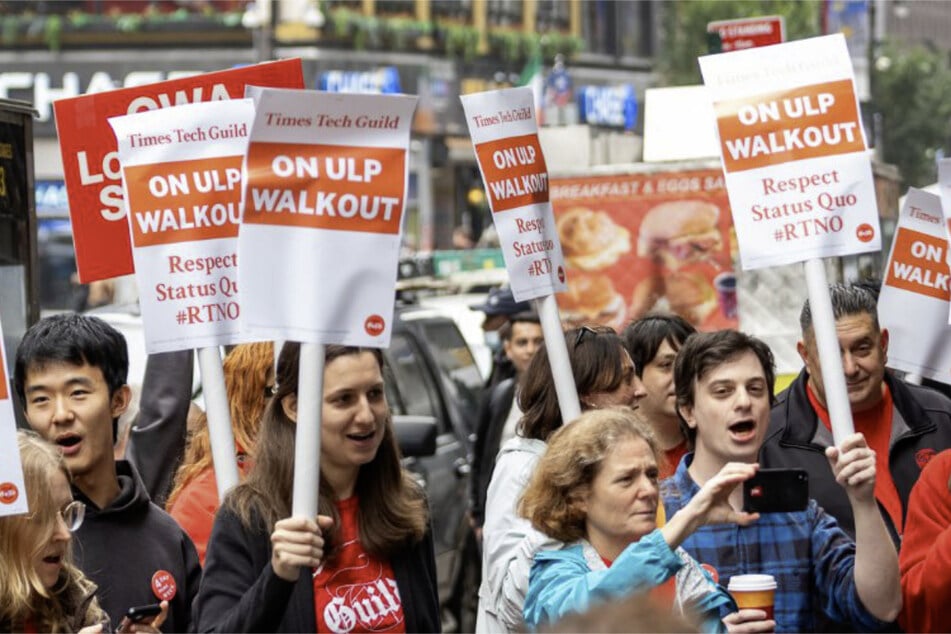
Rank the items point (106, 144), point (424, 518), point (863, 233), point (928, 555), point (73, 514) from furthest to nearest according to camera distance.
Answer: point (106, 144), point (863, 233), point (928, 555), point (424, 518), point (73, 514)

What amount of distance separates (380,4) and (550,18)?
8.41 m

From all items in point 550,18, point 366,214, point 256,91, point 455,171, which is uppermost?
point 256,91

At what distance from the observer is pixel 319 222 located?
4.66 meters

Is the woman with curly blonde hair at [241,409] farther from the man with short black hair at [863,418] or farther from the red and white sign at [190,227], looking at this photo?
the man with short black hair at [863,418]

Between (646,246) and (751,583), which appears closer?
(751,583)

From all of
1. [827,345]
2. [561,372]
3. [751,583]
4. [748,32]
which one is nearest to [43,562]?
[751,583]

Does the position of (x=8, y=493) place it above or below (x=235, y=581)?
above

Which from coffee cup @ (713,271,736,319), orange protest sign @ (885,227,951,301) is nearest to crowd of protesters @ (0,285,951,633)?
orange protest sign @ (885,227,951,301)

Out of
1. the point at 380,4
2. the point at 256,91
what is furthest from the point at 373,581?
the point at 380,4

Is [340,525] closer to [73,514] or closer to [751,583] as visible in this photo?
[73,514]

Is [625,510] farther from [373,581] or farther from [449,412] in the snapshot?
[449,412]

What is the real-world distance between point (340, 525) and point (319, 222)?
2.42 feet

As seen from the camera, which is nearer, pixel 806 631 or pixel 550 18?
pixel 806 631

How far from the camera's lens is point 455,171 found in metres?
53.7
